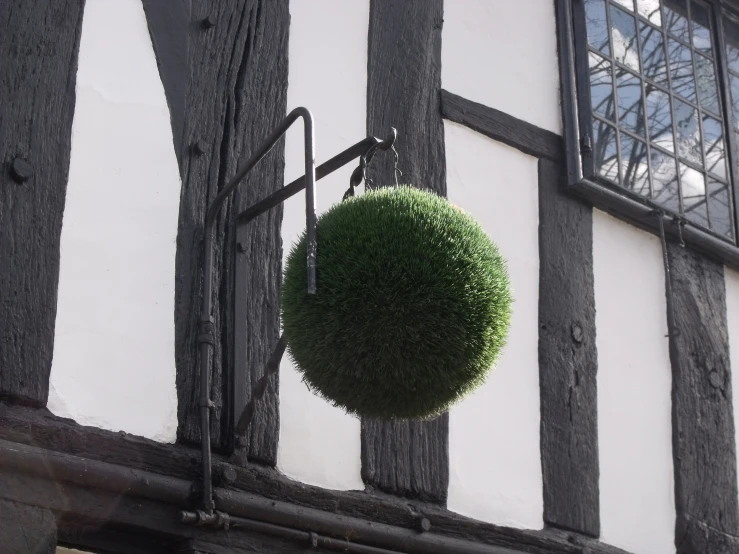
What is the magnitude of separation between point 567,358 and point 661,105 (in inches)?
57.7

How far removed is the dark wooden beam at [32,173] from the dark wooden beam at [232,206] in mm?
432

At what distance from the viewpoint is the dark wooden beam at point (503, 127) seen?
4895mm

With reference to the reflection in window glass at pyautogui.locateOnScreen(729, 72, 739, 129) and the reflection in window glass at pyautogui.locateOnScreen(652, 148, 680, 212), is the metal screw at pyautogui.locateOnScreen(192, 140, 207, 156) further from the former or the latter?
the reflection in window glass at pyautogui.locateOnScreen(729, 72, 739, 129)

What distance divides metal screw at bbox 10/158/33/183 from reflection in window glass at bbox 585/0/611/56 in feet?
9.01

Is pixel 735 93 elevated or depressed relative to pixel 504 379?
elevated

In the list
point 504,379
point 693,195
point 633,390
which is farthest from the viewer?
point 693,195

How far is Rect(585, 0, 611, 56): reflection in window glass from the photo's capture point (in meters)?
5.54

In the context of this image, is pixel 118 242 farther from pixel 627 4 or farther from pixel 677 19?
pixel 677 19

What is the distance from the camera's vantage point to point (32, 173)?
3633 millimetres

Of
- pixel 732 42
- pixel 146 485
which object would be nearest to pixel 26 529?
pixel 146 485

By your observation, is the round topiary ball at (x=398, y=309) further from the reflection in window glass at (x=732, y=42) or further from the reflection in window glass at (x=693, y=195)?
the reflection in window glass at (x=732, y=42)

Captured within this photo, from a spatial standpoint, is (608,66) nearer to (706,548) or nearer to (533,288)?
(533,288)

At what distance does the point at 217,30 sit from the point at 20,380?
1449mm

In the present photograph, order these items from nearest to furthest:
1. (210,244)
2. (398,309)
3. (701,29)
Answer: (398,309), (210,244), (701,29)
